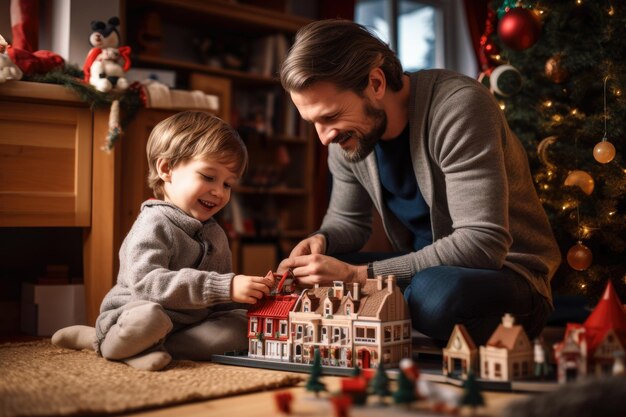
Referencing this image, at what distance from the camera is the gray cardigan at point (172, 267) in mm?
1699

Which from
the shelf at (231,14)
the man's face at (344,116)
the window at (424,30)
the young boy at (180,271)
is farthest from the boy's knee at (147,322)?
the window at (424,30)

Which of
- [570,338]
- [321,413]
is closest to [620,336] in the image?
[570,338]

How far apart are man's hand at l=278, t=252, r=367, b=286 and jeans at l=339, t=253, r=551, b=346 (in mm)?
137

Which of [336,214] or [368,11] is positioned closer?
[336,214]

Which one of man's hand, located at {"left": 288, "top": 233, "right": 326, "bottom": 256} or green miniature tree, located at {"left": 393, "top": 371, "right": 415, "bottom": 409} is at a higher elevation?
man's hand, located at {"left": 288, "top": 233, "right": 326, "bottom": 256}

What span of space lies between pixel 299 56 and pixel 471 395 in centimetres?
100

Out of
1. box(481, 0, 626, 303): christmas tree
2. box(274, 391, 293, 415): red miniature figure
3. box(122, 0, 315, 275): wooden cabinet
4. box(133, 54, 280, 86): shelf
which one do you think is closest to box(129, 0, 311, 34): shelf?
box(122, 0, 315, 275): wooden cabinet

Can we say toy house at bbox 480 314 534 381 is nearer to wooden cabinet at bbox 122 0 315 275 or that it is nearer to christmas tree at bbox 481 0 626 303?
christmas tree at bbox 481 0 626 303

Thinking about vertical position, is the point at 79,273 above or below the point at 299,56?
below

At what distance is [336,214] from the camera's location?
2297 mm

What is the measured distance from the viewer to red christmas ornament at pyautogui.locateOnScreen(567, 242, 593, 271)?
220 cm

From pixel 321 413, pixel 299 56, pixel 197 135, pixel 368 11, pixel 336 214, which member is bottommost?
pixel 321 413

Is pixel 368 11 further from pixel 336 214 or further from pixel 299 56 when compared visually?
pixel 299 56

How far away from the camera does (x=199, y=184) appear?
1.85 meters
